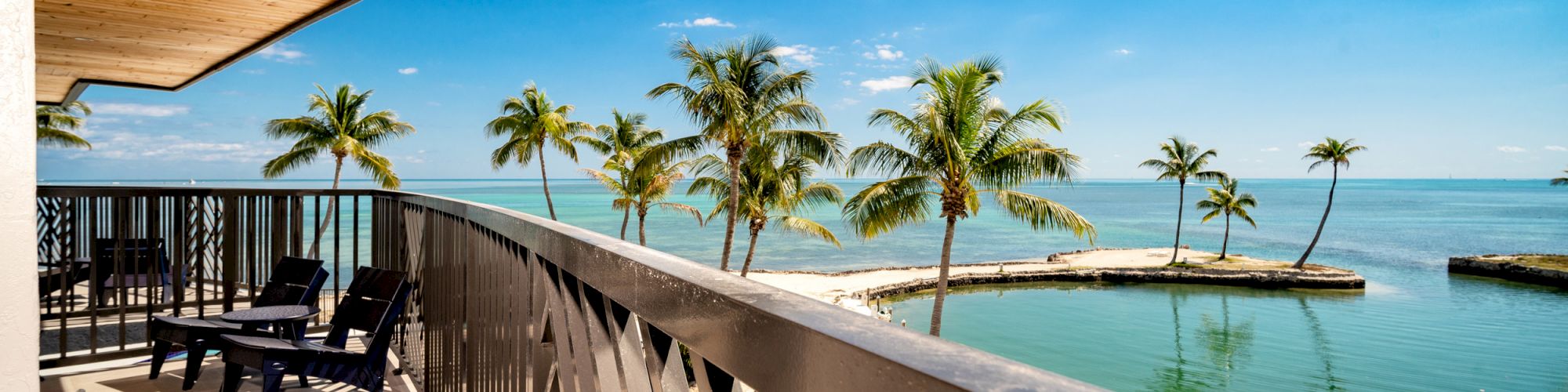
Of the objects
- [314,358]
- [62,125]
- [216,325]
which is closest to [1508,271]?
[314,358]

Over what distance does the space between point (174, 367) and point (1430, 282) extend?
6816 cm

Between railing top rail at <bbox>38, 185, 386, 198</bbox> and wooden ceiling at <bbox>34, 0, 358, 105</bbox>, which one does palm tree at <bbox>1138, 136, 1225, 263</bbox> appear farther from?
wooden ceiling at <bbox>34, 0, 358, 105</bbox>

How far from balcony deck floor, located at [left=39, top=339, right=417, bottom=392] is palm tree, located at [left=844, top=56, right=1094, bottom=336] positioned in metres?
15.2

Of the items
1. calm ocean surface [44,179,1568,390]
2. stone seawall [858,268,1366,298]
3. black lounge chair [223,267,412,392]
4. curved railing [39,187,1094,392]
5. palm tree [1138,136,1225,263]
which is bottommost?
calm ocean surface [44,179,1568,390]

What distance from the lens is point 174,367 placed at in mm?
4863

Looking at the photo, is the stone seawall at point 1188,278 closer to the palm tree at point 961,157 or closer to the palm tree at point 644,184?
the palm tree at point 644,184

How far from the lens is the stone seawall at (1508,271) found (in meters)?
45.8

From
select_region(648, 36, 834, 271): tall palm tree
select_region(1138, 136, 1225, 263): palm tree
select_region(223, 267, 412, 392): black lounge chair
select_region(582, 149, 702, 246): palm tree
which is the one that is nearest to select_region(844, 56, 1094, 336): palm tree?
select_region(648, 36, 834, 271): tall palm tree

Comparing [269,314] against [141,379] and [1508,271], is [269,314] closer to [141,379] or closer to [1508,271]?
[141,379]

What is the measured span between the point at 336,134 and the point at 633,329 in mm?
32543

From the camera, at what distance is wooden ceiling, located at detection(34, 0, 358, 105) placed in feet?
12.7

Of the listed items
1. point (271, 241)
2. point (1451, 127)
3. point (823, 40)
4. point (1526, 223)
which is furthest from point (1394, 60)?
point (271, 241)

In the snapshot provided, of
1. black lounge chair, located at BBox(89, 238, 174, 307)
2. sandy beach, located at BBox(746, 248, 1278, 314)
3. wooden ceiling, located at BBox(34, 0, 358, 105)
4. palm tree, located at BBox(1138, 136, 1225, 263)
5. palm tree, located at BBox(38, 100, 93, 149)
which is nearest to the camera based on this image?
wooden ceiling, located at BBox(34, 0, 358, 105)

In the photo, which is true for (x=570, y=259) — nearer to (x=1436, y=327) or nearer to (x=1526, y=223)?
(x=1436, y=327)
